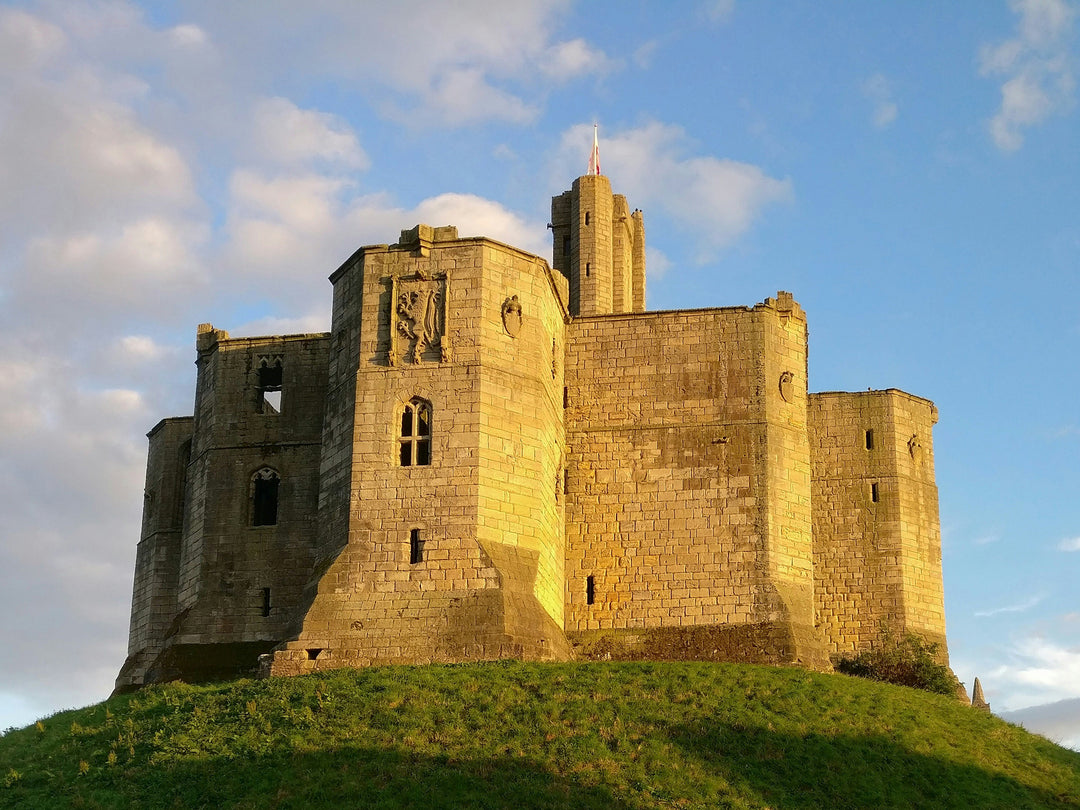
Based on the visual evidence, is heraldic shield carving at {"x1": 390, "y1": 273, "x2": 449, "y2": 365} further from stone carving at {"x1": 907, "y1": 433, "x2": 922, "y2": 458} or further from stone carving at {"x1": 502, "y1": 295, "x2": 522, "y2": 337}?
stone carving at {"x1": 907, "y1": 433, "x2": 922, "y2": 458}

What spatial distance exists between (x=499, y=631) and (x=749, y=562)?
326 inches

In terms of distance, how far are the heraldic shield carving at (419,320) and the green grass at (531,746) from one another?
8336mm

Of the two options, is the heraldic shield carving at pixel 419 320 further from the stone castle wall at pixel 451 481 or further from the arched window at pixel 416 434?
the arched window at pixel 416 434

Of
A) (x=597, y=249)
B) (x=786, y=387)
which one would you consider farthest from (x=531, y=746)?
(x=597, y=249)

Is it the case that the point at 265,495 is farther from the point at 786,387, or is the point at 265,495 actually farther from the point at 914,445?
the point at 914,445

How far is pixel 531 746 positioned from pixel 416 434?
33.7 ft

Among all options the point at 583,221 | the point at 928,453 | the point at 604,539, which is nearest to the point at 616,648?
the point at 604,539

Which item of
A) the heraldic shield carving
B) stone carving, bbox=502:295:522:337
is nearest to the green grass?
the heraldic shield carving

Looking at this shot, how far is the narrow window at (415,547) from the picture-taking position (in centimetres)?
3947

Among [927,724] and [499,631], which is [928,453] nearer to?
[927,724]

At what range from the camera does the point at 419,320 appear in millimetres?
41656

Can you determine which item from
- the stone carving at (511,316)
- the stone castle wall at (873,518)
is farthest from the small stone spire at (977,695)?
the stone carving at (511,316)

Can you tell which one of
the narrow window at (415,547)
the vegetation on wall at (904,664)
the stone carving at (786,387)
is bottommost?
the vegetation on wall at (904,664)

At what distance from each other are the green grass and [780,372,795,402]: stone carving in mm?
9392
